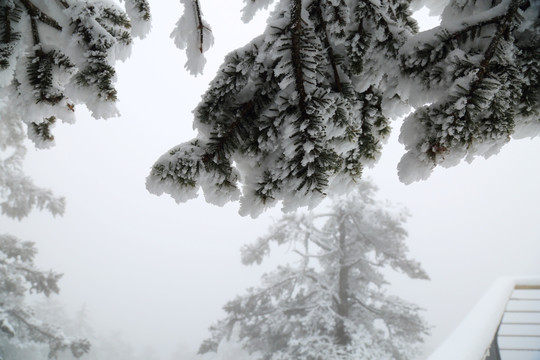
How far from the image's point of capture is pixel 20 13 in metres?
1.20

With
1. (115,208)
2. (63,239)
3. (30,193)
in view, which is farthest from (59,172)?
(30,193)

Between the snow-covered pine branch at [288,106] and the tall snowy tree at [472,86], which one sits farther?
the snow-covered pine branch at [288,106]

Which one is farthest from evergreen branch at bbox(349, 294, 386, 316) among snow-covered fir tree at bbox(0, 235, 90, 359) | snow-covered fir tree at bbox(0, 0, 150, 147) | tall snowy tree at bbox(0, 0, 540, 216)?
snow-covered fir tree at bbox(0, 0, 150, 147)

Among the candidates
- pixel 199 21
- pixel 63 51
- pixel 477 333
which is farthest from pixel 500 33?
pixel 477 333

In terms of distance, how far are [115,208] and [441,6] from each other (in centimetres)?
18092

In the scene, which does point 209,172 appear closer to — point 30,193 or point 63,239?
point 30,193

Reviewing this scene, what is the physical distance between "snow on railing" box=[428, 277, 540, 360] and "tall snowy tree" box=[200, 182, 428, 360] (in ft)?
21.9

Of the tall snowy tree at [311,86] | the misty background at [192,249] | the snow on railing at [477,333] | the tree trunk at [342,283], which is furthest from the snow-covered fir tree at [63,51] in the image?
the misty background at [192,249]

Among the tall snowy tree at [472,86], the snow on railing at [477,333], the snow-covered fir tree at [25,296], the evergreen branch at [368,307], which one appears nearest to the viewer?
the tall snowy tree at [472,86]

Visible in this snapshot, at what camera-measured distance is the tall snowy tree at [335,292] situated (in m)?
9.38

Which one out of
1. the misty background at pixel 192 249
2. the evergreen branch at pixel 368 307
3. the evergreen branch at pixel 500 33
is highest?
the misty background at pixel 192 249

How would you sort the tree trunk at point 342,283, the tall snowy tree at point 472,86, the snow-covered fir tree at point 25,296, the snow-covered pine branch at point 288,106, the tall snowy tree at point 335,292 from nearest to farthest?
1. the tall snowy tree at point 472,86
2. the snow-covered pine branch at point 288,106
3. the snow-covered fir tree at point 25,296
4. the tall snowy tree at point 335,292
5. the tree trunk at point 342,283

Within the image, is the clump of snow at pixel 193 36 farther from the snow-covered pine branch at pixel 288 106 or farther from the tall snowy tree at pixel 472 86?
the tall snowy tree at pixel 472 86

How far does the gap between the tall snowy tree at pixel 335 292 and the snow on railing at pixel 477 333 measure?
6.67 meters
